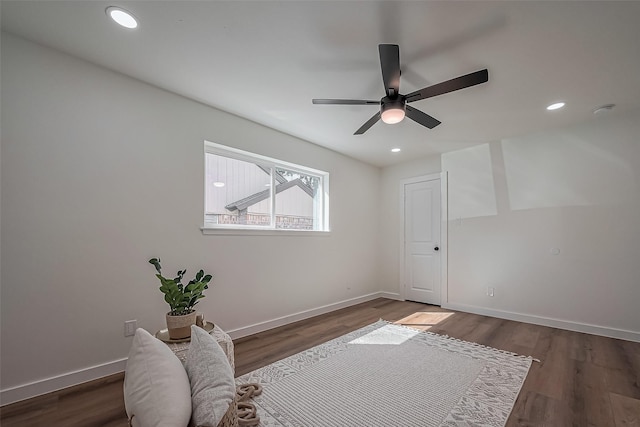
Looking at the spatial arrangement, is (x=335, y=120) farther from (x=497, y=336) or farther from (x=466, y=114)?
(x=497, y=336)

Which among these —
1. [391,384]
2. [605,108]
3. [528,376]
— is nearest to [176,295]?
[391,384]

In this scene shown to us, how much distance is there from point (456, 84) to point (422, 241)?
3.33 m

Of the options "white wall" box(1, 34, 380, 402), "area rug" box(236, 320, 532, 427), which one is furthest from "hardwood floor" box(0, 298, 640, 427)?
"white wall" box(1, 34, 380, 402)

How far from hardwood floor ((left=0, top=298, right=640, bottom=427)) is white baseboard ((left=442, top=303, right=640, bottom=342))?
0.44 feet

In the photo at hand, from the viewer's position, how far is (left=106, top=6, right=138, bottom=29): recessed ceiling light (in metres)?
1.70

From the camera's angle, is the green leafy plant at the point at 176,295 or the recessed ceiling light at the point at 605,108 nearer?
the green leafy plant at the point at 176,295

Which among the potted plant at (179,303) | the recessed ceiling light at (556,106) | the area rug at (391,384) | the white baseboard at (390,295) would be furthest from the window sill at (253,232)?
the recessed ceiling light at (556,106)

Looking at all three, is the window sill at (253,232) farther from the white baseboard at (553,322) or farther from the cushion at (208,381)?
the white baseboard at (553,322)

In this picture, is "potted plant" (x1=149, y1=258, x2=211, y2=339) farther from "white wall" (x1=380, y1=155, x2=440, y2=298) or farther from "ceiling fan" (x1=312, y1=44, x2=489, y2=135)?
"white wall" (x1=380, y1=155, x2=440, y2=298)

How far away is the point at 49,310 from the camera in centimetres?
204

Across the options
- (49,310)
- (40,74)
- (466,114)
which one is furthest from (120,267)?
(466,114)

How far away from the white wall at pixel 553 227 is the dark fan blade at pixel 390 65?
2764mm

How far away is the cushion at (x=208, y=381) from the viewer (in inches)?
40.9

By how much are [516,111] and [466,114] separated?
51 centimetres
